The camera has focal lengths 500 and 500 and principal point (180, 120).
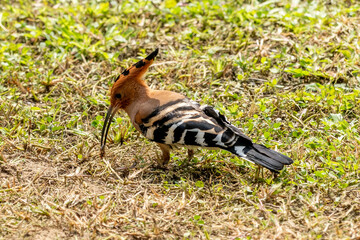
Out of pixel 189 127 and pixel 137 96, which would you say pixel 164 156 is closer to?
pixel 189 127

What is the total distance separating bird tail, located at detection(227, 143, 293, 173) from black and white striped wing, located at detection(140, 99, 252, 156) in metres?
0.01

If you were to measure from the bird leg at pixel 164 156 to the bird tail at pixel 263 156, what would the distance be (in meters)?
0.58

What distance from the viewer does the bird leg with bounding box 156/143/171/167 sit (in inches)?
162

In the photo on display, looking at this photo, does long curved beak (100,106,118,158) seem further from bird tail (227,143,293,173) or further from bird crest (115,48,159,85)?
bird tail (227,143,293,173)

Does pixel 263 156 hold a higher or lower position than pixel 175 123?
lower

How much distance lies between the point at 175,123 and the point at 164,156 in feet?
1.20

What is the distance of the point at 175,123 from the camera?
3961 millimetres

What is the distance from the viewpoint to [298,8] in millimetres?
6035

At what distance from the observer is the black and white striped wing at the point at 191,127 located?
12.6 ft

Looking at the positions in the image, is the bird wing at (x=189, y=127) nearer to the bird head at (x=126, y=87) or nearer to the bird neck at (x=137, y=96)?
the bird neck at (x=137, y=96)

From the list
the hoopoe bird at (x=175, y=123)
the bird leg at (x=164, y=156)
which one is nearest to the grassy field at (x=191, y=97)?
the bird leg at (x=164, y=156)

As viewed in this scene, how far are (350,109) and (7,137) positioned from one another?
313cm

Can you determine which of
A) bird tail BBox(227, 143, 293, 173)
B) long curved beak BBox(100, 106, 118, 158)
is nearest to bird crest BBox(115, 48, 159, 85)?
long curved beak BBox(100, 106, 118, 158)

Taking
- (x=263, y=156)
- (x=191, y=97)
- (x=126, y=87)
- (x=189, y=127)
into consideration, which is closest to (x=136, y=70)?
(x=126, y=87)
